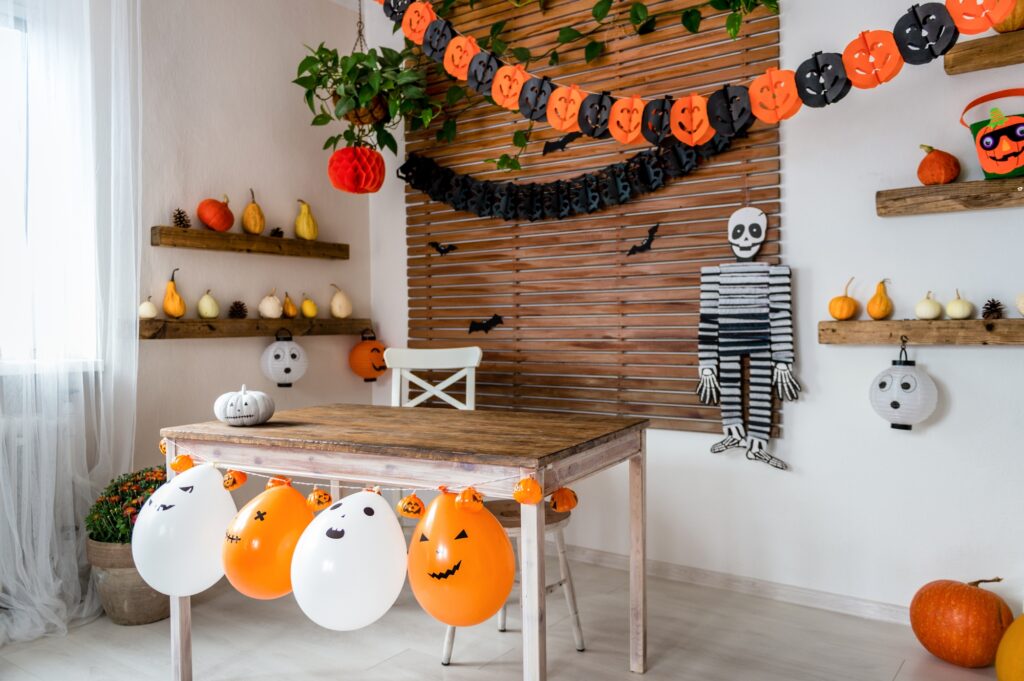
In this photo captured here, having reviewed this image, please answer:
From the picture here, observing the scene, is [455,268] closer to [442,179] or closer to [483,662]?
[442,179]

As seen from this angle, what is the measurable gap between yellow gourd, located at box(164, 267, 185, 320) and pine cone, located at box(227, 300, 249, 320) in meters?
0.26

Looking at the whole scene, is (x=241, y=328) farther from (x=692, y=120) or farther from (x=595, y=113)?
(x=692, y=120)

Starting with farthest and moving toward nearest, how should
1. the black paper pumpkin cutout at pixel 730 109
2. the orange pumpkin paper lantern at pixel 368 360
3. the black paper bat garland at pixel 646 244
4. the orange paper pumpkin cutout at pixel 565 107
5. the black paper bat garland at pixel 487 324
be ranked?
the orange pumpkin paper lantern at pixel 368 360
the black paper bat garland at pixel 487 324
the black paper bat garland at pixel 646 244
the orange paper pumpkin cutout at pixel 565 107
the black paper pumpkin cutout at pixel 730 109

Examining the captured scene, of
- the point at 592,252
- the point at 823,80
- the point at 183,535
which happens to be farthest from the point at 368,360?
the point at 823,80

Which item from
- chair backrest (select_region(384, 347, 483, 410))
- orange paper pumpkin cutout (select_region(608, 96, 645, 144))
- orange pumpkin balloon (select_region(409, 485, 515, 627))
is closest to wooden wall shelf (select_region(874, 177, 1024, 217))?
orange paper pumpkin cutout (select_region(608, 96, 645, 144))

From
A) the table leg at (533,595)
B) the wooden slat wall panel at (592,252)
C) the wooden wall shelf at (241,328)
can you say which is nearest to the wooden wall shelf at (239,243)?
the wooden wall shelf at (241,328)

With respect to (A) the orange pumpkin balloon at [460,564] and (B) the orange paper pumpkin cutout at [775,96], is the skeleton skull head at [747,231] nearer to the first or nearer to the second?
(B) the orange paper pumpkin cutout at [775,96]

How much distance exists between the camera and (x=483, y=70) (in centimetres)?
295

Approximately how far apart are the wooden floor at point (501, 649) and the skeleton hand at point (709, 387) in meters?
0.77

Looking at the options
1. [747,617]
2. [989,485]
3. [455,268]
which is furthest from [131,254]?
[989,485]

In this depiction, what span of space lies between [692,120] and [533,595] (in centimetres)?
175

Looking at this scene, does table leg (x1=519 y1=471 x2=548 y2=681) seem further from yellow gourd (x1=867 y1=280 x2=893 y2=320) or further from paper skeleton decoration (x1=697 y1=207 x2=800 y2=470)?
yellow gourd (x1=867 y1=280 x2=893 y2=320)

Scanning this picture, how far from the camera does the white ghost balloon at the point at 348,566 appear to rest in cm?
175

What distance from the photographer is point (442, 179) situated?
12.4 feet
